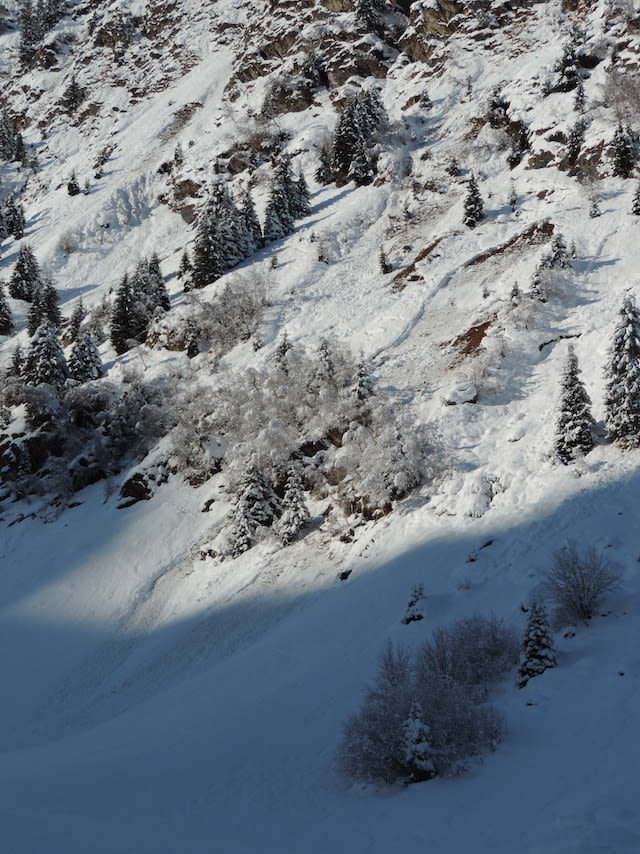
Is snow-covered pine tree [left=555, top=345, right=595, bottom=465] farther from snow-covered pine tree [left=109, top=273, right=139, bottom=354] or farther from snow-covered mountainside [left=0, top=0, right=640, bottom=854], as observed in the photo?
snow-covered pine tree [left=109, top=273, right=139, bottom=354]

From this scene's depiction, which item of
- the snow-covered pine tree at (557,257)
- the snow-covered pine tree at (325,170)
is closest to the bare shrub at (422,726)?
the snow-covered pine tree at (557,257)

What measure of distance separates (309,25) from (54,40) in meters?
72.7

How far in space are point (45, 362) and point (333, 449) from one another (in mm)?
29912

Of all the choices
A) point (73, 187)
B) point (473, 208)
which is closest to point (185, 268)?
point (473, 208)

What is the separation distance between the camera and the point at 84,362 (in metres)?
50.3

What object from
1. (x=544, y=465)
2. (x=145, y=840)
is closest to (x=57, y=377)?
(x=544, y=465)

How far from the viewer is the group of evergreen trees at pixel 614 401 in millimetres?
22625

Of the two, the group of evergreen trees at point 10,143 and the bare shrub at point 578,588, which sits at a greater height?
the group of evergreen trees at point 10,143

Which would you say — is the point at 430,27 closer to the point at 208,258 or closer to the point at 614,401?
the point at 208,258

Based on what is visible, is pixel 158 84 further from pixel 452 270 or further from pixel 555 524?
pixel 555 524

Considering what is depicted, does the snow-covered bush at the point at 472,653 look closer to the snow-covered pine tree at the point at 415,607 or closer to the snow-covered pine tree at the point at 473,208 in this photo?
the snow-covered pine tree at the point at 415,607

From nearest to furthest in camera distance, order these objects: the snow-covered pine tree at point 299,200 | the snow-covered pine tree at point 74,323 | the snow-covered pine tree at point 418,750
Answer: the snow-covered pine tree at point 418,750
the snow-covered pine tree at point 74,323
the snow-covered pine tree at point 299,200

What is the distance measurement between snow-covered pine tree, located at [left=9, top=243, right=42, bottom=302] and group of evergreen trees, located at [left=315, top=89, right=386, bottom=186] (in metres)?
40.1

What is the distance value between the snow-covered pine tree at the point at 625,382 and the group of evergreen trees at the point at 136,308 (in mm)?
41726
